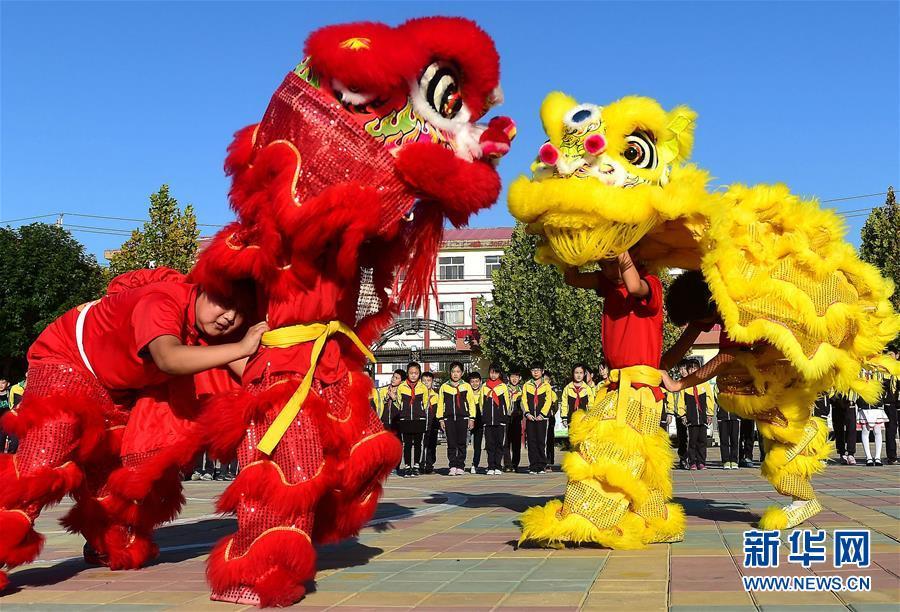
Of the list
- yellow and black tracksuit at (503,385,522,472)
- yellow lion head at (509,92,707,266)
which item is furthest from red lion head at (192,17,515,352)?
yellow and black tracksuit at (503,385,522,472)

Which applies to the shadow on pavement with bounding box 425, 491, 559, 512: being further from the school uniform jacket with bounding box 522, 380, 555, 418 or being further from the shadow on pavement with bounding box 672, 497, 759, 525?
the school uniform jacket with bounding box 522, 380, 555, 418

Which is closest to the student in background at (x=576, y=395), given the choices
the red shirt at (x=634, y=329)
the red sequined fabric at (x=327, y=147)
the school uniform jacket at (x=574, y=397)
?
the school uniform jacket at (x=574, y=397)

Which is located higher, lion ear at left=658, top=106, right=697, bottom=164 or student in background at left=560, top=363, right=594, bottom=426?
lion ear at left=658, top=106, right=697, bottom=164

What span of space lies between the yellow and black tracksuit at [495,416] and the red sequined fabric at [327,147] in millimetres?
11888

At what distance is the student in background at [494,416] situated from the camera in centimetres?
1636

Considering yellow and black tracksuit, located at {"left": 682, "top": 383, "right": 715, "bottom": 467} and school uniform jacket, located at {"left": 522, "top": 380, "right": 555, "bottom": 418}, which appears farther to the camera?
school uniform jacket, located at {"left": 522, "top": 380, "right": 555, "bottom": 418}

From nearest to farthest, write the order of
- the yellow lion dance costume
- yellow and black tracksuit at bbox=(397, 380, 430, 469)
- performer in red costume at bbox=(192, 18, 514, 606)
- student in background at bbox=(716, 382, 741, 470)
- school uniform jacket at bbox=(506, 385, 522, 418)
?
performer in red costume at bbox=(192, 18, 514, 606) < the yellow lion dance costume < student in background at bbox=(716, 382, 741, 470) < yellow and black tracksuit at bbox=(397, 380, 430, 469) < school uniform jacket at bbox=(506, 385, 522, 418)

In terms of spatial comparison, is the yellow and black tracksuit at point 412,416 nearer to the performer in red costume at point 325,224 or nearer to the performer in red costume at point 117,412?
the performer in red costume at point 117,412

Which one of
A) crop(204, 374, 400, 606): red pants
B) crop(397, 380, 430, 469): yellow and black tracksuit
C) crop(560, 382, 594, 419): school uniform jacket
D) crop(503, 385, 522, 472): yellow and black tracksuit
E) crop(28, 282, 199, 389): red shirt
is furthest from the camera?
crop(503, 385, 522, 472): yellow and black tracksuit

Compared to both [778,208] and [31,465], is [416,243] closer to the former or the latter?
[31,465]

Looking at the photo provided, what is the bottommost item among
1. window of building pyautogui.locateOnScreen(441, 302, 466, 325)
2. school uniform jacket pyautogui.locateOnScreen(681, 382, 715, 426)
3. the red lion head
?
school uniform jacket pyautogui.locateOnScreen(681, 382, 715, 426)

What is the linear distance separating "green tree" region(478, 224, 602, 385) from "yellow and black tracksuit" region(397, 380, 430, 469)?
1580 centimetres

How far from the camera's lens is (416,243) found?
5.27m

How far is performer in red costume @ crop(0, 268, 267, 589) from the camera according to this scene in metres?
4.91
